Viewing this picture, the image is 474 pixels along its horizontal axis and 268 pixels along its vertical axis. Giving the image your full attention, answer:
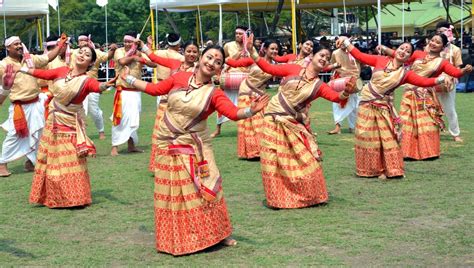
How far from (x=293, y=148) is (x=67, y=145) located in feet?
7.39

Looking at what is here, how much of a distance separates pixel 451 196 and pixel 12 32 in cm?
3730

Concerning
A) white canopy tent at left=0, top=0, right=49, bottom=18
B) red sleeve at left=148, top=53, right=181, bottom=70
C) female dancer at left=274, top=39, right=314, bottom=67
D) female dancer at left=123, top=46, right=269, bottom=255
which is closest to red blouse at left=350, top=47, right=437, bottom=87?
female dancer at left=274, top=39, right=314, bottom=67

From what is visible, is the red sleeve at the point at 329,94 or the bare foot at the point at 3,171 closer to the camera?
the red sleeve at the point at 329,94

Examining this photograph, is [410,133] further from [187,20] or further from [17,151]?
[187,20]

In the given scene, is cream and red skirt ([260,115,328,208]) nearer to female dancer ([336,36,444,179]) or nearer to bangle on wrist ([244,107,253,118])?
female dancer ([336,36,444,179])

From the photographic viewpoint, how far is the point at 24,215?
25.8 feet

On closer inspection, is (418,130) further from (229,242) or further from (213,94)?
(213,94)

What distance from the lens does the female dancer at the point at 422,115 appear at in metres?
10.7

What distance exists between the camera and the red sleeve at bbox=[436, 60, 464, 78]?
32.7 feet

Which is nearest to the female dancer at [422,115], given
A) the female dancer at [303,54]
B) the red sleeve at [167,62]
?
the female dancer at [303,54]

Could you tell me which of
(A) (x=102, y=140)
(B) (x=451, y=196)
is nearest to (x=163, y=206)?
(B) (x=451, y=196)

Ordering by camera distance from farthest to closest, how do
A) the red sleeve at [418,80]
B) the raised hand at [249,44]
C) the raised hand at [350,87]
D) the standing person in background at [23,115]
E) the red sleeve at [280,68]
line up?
the standing person in background at [23,115], the red sleeve at [418,80], the raised hand at [249,44], the red sleeve at [280,68], the raised hand at [350,87]

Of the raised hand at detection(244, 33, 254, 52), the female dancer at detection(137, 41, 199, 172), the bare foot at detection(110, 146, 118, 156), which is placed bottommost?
the bare foot at detection(110, 146, 118, 156)

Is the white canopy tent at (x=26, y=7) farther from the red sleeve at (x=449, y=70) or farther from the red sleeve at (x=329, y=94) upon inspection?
the red sleeve at (x=329, y=94)
